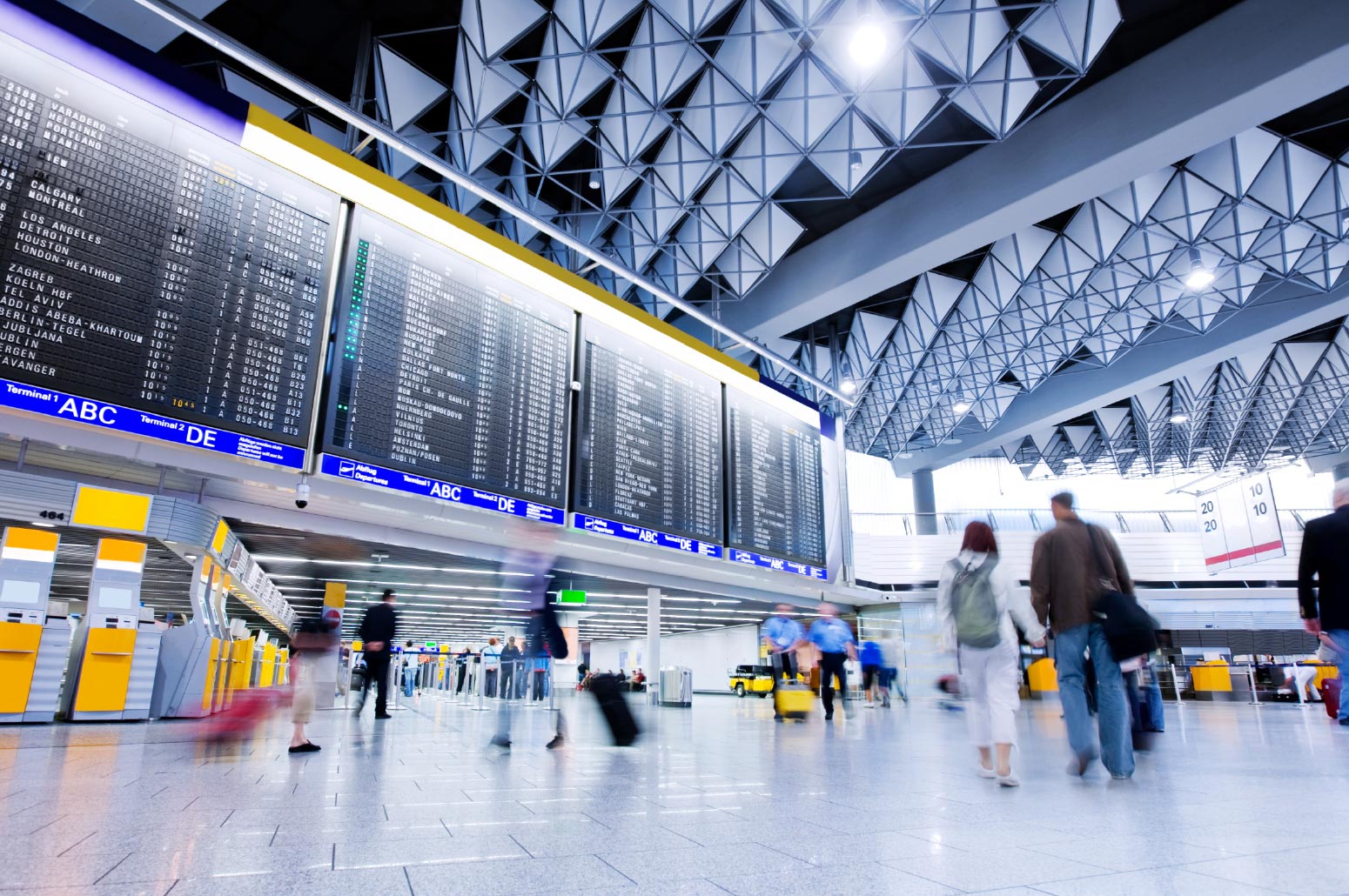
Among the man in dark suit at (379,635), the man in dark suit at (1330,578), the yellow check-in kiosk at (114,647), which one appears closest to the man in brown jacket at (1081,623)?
the man in dark suit at (1330,578)

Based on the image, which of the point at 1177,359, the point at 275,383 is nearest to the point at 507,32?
the point at 275,383

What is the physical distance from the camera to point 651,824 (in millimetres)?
3264

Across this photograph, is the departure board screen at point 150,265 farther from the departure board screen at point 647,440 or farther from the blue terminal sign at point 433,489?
the departure board screen at point 647,440

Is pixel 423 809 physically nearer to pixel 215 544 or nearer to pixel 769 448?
pixel 215 544

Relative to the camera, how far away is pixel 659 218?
617 inches

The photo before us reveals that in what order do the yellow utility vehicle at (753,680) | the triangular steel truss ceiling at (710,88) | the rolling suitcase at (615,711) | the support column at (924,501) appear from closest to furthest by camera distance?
the rolling suitcase at (615,711)
the triangular steel truss ceiling at (710,88)
the yellow utility vehicle at (753,680)
the support column at (924,501)

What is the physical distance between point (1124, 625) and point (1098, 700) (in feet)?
1.83

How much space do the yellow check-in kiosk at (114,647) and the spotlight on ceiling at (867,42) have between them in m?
12.6

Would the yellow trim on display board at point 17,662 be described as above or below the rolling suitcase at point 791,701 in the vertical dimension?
above

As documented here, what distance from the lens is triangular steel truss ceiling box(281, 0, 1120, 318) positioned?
11445 mm

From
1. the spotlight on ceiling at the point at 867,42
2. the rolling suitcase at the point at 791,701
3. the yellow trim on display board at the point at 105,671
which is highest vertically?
the spotlight on ceiling at the point at 867,42

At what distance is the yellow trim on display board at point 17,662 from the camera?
831 cm

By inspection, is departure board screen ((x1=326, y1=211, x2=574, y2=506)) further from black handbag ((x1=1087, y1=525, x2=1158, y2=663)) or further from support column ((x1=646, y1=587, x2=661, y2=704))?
black handbag ((x1=1087, y1=525, x2=1158, y2=663))

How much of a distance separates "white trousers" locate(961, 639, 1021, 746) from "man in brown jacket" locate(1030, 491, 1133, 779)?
1.06 feet
